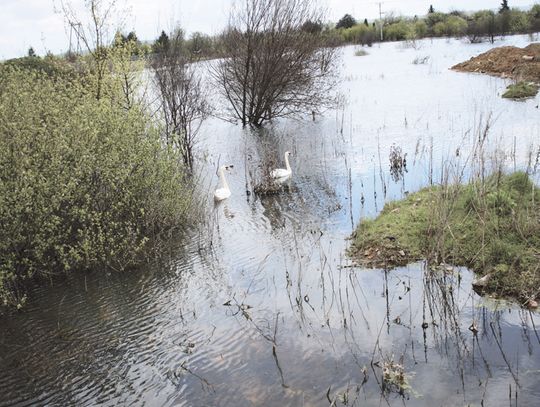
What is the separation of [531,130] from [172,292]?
47.6 feet

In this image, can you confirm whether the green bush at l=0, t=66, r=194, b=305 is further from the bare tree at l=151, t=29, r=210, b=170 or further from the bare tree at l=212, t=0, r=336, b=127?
the bare tree at l=212, t=0, r=336, b=127

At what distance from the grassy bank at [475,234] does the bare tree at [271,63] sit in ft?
55.8

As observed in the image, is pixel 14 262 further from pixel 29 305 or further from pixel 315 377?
pixel 315 377

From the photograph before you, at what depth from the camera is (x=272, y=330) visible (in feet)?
28.1

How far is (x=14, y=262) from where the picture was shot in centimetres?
1024

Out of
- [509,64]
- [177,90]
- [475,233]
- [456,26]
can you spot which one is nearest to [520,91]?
[509,64]

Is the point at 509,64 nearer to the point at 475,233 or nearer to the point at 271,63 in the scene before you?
the point at 271,63

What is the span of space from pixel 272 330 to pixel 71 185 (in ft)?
14.3

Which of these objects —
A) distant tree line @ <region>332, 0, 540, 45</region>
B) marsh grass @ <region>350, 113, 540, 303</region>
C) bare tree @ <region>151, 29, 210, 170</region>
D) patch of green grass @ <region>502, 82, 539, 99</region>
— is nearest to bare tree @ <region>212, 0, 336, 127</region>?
bare tree @ <region>151, 29, 210, 170</region>

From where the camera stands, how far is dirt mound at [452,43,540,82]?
33.5 meters

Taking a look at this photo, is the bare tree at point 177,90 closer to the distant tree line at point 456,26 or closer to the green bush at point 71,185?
the green bush at point 71,185

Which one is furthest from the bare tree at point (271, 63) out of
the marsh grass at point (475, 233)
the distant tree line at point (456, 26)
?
the distant tree line at point (456, 26)

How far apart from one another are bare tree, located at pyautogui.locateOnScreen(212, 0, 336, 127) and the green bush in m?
15.1

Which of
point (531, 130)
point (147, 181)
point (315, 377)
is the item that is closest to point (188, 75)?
point (147, 181)
